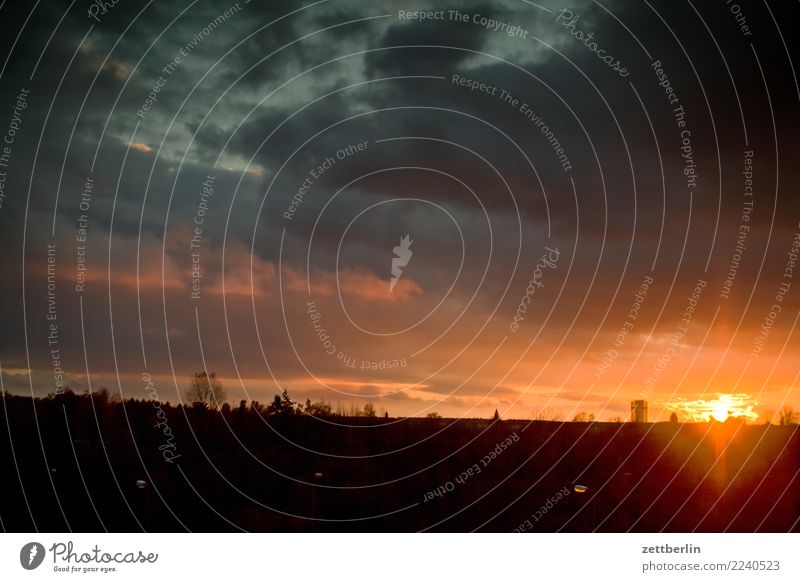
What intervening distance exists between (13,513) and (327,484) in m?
9.77

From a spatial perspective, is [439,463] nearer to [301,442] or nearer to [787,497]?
[301,442]

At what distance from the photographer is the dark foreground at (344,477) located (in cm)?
2391
